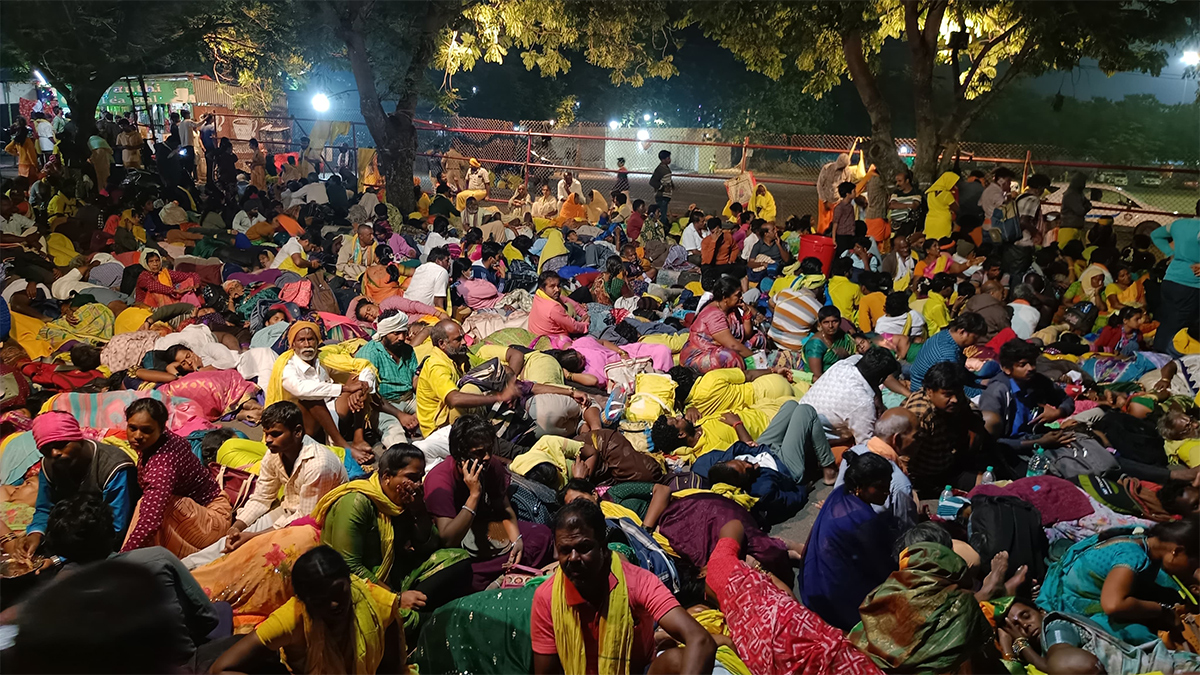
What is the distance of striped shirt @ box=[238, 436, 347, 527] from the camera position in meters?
4.03

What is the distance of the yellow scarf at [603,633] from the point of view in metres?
2.74

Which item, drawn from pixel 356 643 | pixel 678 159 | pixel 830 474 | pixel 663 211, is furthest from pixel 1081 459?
pixel 678 159

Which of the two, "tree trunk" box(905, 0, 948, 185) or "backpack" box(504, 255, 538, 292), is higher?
"tree trunk" box(905, 0, 948, 185)

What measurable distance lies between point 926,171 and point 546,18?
7.09 m

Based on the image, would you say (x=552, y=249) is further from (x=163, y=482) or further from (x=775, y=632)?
(x=775, y=632)

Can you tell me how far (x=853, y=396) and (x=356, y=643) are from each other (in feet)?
11.9

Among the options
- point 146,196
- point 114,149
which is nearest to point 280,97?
point 114,149

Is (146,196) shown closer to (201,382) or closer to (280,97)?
(201,382)

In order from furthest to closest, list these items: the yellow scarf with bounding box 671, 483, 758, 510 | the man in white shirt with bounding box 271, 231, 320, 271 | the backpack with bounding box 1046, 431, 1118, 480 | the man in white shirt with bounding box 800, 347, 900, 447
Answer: the man in white shirt with bounding box 271, 231, 320, 271 → the man in white shirt with bounding box 800, 347, 900, 447 → the backpack with bounding box 1046, 431, 1118, 480 → the yellow scarf with bounding box 671, 483, 758, 510

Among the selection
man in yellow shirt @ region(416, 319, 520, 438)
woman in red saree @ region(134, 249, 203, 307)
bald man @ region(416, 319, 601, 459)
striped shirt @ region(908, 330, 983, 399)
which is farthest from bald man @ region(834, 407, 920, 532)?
woman in red saree @ region(134, 249, 203, 307)

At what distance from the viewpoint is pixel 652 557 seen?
151 inches

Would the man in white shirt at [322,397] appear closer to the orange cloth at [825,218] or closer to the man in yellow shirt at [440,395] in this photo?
the man in yellow shirt at [440,395]

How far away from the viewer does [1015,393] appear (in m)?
5.57

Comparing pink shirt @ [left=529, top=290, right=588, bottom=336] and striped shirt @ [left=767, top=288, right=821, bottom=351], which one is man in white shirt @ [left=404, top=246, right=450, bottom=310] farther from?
striped shirt @ [left=767, top=288, right=821, bottom=351]
